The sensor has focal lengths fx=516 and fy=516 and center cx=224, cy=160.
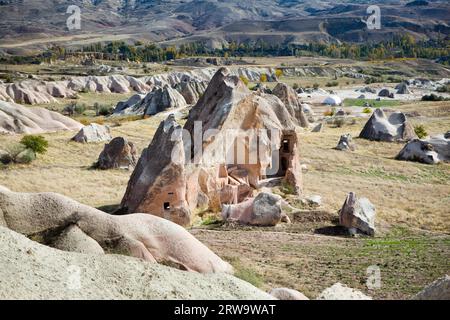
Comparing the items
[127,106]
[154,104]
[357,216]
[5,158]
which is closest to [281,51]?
[127,106]

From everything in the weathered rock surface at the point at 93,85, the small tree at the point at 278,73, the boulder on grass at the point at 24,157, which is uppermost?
the boulder on grass at the point at 24,157

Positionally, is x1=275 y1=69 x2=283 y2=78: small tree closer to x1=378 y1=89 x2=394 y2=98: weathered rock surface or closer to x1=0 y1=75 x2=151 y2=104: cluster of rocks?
x1=0 y1=75 x2=151 y2=104: cluster of rocks

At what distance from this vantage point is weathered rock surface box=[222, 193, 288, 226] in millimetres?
19250

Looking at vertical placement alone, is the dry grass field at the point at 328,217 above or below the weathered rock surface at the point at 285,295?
below

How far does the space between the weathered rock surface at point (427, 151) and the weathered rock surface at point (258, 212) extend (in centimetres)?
1798

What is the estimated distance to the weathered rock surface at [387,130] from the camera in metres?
40.5

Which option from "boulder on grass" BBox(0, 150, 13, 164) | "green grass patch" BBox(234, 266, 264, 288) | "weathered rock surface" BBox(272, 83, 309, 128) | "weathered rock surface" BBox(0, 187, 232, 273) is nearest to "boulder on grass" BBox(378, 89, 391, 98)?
"weathered rock surface" BBox(272, 83, 309, 128)

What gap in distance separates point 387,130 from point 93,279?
115 feet

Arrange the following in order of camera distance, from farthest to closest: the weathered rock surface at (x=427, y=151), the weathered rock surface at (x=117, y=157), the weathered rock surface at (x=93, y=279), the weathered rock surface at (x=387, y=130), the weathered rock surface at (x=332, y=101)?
the weathered rock surface at (x=332, y=101), the weathered rock surface at (x=387, y=130), the weathered rock surface at (x=427, y=151), the weathered rock surface at (x=117, y=157), the weathered rock surface at (x=93, y=279)

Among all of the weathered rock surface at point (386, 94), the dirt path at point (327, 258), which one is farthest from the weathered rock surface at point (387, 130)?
the weathered rock surface at point (386, 94)

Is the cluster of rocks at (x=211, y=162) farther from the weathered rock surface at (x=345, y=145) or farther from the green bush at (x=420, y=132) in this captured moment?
the green bush at (x=420, y=132)

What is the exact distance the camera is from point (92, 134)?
115 ft

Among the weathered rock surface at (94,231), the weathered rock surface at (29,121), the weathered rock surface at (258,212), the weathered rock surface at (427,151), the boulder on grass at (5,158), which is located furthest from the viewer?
the weathered rock surface at (29,121)
